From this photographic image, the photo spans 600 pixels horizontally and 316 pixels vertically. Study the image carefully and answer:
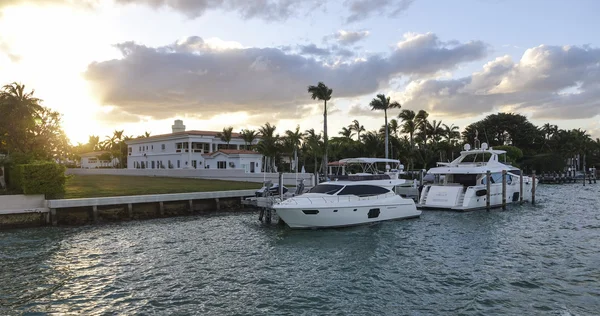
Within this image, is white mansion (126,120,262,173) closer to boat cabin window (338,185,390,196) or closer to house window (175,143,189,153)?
house window (175,143,189,153)

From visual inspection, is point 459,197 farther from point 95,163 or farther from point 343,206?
point 95,163

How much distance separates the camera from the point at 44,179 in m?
26.3

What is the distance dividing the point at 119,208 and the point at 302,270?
17676mm

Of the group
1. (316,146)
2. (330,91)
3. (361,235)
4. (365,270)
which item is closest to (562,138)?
(330,91)

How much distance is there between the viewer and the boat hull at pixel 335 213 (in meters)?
22.7

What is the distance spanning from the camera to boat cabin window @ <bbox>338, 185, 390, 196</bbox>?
24427 millimetres

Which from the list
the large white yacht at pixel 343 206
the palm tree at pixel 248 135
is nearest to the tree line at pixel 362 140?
the palm tree at pixel 248 135

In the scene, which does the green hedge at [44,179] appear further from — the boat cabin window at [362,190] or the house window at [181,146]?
the house window at [181,146]

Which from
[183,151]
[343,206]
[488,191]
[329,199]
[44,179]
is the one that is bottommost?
[343,206]

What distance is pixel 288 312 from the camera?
11.5 metres

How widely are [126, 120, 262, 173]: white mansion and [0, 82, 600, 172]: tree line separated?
2.32 meters

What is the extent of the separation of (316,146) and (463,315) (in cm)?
4208

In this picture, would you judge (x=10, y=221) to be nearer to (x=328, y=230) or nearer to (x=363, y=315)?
(x=328, y=230)

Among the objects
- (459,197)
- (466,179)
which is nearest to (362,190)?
(459,197)
